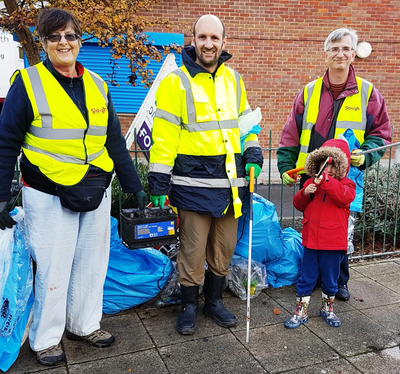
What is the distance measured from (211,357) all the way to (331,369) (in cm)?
72

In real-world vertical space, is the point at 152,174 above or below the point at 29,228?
above

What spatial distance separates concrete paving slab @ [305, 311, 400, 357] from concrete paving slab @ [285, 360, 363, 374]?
115 millimetres

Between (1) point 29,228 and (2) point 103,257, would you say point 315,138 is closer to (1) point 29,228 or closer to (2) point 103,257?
(2) point 103,257

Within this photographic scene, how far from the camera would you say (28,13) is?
177 inches

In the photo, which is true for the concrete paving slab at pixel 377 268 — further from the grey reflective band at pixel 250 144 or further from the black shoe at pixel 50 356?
the black shoe at pixel 50 356

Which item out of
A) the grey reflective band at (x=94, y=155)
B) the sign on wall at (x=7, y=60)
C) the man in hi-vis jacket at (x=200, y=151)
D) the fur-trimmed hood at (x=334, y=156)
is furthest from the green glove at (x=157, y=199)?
the sign on wall at (x=7, y=60)

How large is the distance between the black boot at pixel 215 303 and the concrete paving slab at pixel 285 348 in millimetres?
144

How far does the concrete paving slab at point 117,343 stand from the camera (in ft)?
8.59

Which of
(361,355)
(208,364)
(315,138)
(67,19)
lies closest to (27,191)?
(67,19)

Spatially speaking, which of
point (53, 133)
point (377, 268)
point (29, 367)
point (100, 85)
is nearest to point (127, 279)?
point (29, 367)

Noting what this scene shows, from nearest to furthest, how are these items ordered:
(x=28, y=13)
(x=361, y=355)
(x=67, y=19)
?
(x=67, y=19), (x=361, y=355), (x=28, y=13)

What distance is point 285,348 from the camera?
2709mm

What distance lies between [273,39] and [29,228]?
27.8ft

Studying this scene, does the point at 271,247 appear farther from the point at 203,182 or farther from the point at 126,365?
the point at 126,365
